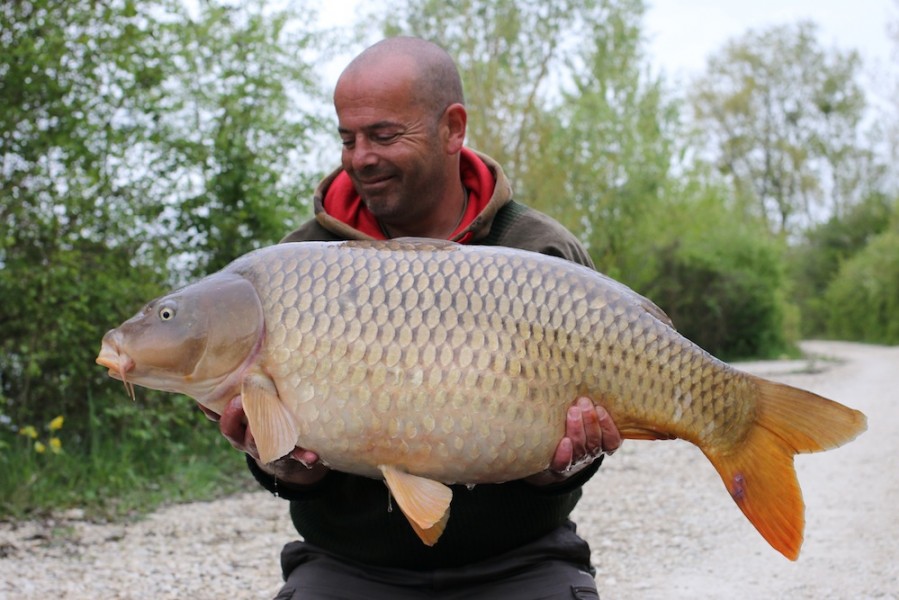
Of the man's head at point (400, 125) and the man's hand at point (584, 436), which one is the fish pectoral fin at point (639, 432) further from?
the man's head at point (400, 125)

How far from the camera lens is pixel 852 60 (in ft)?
99.5

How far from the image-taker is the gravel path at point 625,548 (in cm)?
341

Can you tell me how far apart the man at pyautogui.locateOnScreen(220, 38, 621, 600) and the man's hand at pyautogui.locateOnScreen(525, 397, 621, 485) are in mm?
134

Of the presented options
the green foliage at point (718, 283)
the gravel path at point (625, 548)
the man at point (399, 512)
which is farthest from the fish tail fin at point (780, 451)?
the green foliage at point (718, 283)

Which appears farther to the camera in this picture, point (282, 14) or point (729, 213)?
point (729, 213)

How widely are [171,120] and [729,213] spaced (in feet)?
51.6

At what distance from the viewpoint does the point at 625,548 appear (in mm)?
4020

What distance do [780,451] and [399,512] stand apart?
663 millimetres

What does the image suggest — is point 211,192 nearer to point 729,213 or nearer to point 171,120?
→ point 171,120

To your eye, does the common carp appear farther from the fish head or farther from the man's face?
the man's face

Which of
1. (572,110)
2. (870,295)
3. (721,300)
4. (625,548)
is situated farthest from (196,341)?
(870,295)

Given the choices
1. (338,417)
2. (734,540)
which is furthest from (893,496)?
(338,417)

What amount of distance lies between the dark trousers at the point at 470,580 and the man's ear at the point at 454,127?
2.47 feet

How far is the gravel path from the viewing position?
341 centimetres
